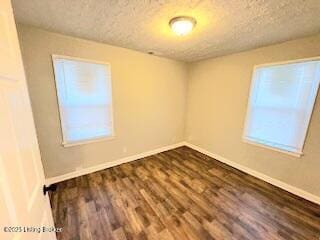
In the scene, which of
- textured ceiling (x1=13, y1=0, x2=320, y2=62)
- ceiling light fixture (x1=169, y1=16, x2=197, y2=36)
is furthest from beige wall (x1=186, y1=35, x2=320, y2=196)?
ceiling light fixture (x1=169, y1=16, x2=197, y2=36)

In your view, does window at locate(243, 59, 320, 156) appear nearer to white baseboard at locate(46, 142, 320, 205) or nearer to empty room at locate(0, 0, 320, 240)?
empty room at locate(0, 0, 320, 240)

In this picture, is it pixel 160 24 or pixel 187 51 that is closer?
pixel 160 24

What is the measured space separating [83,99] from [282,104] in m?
3.23

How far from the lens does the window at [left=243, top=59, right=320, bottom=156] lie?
6.73ft

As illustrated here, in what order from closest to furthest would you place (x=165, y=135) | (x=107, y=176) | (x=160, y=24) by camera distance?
(x=160, y=24) → (x=107, y=176) → (x=165, y=135)

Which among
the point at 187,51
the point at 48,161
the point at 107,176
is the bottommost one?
the point at 107,176

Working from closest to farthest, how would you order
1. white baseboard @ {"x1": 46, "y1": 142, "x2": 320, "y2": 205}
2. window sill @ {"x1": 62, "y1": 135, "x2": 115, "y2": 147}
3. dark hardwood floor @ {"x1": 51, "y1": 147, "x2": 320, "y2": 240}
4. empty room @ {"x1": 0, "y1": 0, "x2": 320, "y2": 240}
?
empty room @ {"x1": 0, "y1": 0, "x2": 320, "y2": 240}, dark hardwood floor @ {"x1": 51, "y1": 147, "x2": 320, "y2": 240}, white baseboard @ {"x1": 46, "y1": 142, "x2": 320, "y2": 205}, window sill @ {"x1": 62, "y1": 135, "x2": 115, "y2": 147}

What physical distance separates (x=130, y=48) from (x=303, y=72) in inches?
109

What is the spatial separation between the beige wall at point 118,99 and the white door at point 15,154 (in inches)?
66.0

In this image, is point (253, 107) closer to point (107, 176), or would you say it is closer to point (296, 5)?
point (296, 5)

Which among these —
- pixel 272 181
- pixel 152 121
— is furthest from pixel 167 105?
pixel 272 181

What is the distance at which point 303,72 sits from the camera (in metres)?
2.06

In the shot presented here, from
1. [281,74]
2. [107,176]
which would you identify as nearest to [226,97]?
[281,74]

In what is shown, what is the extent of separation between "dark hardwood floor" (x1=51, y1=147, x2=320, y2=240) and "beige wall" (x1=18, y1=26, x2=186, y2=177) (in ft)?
1.51
